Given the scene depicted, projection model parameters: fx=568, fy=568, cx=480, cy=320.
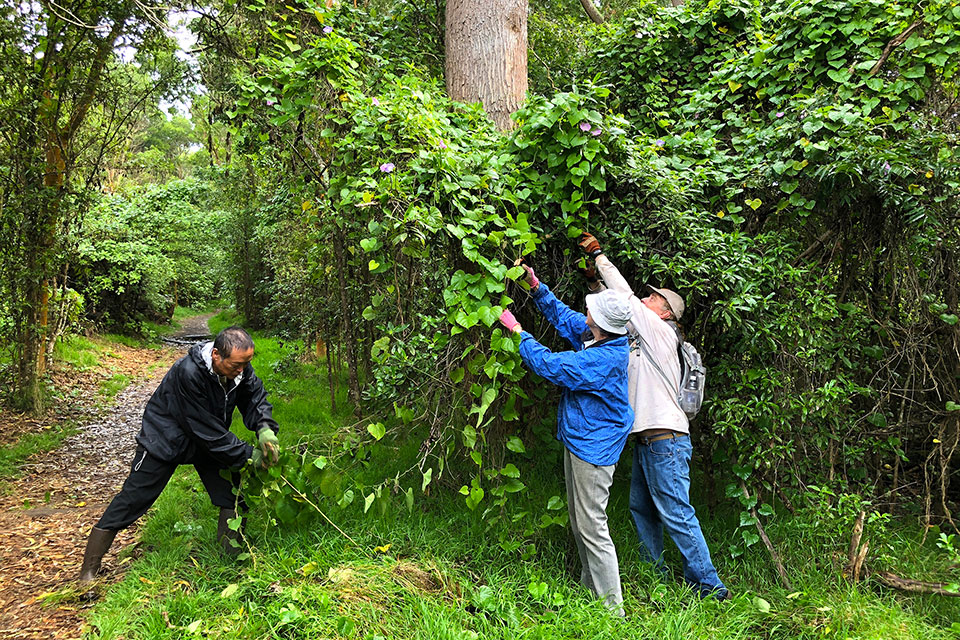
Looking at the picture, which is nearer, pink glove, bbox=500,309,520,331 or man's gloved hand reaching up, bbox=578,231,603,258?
pink glove, bbox=500,309,520,331

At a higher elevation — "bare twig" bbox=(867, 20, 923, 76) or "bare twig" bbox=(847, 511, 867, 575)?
"bare twig" bbox=(867, 20, 923, 76)

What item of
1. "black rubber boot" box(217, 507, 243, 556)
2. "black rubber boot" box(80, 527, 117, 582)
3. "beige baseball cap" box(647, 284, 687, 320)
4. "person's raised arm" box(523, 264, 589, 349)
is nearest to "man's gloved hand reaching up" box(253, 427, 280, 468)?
"black rubber boot" box(217, 507, 243, 556)

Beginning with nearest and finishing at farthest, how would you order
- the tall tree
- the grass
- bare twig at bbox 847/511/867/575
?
1. the grass
2. bare twig at bbox 847/511/867/575
3. the tall tree

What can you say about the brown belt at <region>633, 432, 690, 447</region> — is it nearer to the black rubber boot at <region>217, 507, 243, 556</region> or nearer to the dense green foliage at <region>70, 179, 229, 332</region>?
the black rubber boot at <region>217, 507, 243, 556</region>

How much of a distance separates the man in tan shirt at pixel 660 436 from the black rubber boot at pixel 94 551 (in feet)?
10.1

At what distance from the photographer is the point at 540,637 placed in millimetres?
2758

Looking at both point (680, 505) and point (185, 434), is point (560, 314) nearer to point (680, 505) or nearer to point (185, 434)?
point (680, 505)

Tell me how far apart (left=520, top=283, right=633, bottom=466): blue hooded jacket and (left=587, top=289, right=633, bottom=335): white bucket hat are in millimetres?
90

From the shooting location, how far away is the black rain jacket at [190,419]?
127 inches

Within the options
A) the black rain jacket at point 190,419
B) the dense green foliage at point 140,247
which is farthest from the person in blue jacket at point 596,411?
the dense green foliage at point 140,247

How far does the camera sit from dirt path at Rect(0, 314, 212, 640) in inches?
122

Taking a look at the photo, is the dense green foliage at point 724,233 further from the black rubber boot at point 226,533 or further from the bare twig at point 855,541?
the black rubber boot at point 226,533

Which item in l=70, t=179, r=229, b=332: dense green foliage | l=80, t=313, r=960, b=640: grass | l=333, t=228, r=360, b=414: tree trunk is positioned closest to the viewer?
l=80, t=313, r=960, b=640: grass

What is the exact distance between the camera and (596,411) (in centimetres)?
303
